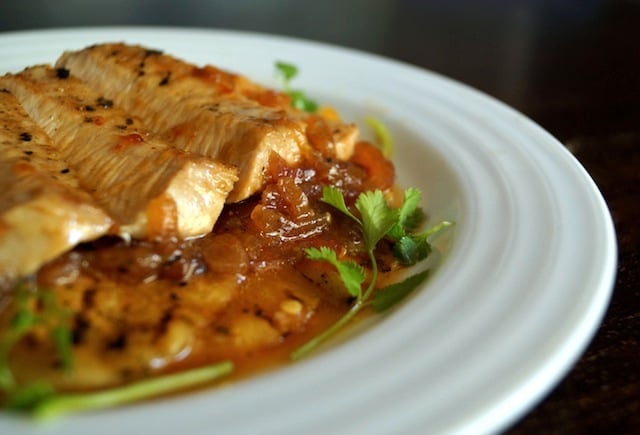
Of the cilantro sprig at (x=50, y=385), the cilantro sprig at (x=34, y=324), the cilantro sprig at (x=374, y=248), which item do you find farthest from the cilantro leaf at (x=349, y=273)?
the cilantro sprig at (x=34, y=324)

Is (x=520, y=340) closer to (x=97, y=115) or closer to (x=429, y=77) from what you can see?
(x=97, y=115)

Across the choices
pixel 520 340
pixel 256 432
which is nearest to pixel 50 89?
pixel 256 432

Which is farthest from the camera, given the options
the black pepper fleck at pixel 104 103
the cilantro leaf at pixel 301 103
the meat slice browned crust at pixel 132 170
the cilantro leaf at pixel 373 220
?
the cilantro leaf at pixel 301 103

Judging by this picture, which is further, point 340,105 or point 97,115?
point 340,105

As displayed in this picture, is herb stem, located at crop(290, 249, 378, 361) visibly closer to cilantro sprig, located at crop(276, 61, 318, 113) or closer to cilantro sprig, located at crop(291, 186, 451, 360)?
cilantro sprig, located at crop(291, 186, 451, 360)

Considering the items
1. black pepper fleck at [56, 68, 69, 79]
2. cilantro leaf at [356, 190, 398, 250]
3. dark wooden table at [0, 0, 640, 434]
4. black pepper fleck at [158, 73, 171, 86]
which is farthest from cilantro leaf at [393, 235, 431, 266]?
black pepper fleck at [56, 68, 69, 79]

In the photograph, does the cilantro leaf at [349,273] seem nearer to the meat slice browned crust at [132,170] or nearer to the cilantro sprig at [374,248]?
the cilantro sprig at [374,248]
